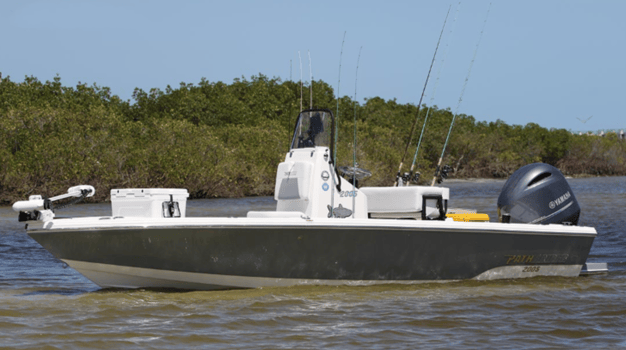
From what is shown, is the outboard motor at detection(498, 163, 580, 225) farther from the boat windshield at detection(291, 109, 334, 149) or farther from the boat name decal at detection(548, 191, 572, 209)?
the boat windshield at detection(291, 109, 334, 149)

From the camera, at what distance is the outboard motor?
28.5ft

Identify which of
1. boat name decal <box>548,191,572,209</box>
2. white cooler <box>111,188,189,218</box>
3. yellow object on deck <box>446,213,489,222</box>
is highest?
white cooler <box>111,188,189,218</box>

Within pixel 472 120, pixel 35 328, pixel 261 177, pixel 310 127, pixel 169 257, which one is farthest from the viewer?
pixel 472 120

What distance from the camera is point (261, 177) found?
3341cm

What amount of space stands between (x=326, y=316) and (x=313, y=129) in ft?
7.69

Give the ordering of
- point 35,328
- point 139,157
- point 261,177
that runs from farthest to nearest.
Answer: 1. point 261,177
2. point 139,157
3. point 35,328

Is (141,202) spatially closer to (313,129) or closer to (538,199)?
(313,129)

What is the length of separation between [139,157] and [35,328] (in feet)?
75.1

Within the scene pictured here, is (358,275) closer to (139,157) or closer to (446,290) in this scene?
(446,290)

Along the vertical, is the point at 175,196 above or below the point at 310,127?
below

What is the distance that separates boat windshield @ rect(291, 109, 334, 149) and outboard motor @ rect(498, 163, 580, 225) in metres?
2.16

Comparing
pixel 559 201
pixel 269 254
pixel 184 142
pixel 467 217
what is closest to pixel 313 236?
pixel 269 254

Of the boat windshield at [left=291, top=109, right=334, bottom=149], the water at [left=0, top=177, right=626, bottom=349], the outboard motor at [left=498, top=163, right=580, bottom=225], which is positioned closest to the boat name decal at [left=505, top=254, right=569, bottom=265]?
the water at [left=0, top=177, right=626, bottom=349]

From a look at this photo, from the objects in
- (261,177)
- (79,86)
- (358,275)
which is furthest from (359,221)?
(79,86)
